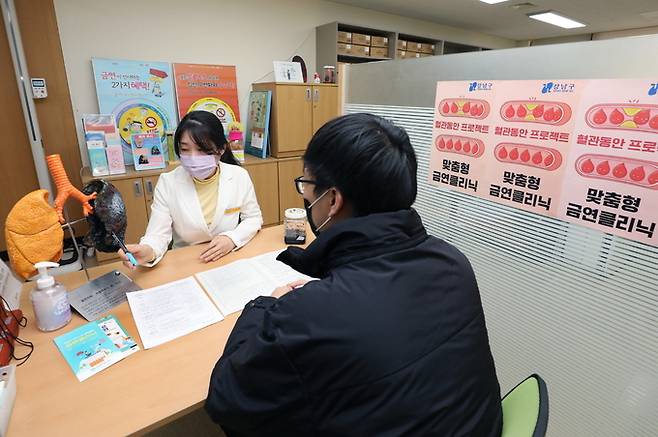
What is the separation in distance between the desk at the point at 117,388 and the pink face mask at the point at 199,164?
2.62 feet

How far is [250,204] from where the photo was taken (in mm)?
1938

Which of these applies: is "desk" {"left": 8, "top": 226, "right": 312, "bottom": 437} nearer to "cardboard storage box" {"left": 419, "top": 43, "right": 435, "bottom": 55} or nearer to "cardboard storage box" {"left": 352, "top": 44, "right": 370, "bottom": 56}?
"cardboard storage box" {"left": 352, "top": 44, "right": 370, "bottom": 56}

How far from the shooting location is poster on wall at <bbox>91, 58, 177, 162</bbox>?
3.09 m

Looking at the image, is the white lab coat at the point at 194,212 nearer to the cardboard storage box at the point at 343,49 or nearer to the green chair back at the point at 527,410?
the green chair back at the point at 527,410

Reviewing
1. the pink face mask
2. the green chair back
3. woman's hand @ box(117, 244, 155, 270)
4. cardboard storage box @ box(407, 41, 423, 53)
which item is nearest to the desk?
woman's hand @ box(117, 244, 155, 270)

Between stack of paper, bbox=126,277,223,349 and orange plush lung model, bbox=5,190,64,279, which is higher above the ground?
orange plush lung model, bbox=5,190,64,279

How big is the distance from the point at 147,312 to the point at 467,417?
95cm

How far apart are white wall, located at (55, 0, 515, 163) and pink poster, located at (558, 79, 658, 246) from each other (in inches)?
137

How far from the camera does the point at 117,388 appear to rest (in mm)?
854

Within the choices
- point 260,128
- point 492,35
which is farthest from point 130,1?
point 492,35

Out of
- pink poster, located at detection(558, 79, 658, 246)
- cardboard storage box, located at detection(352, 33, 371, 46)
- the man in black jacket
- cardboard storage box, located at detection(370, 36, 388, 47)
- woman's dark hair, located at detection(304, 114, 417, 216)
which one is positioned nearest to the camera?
the man in black jacket

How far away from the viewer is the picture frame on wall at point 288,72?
365 centimetres

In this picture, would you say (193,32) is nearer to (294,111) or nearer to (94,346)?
(294,111)

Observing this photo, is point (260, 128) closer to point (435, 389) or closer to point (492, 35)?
point (435, 389)
